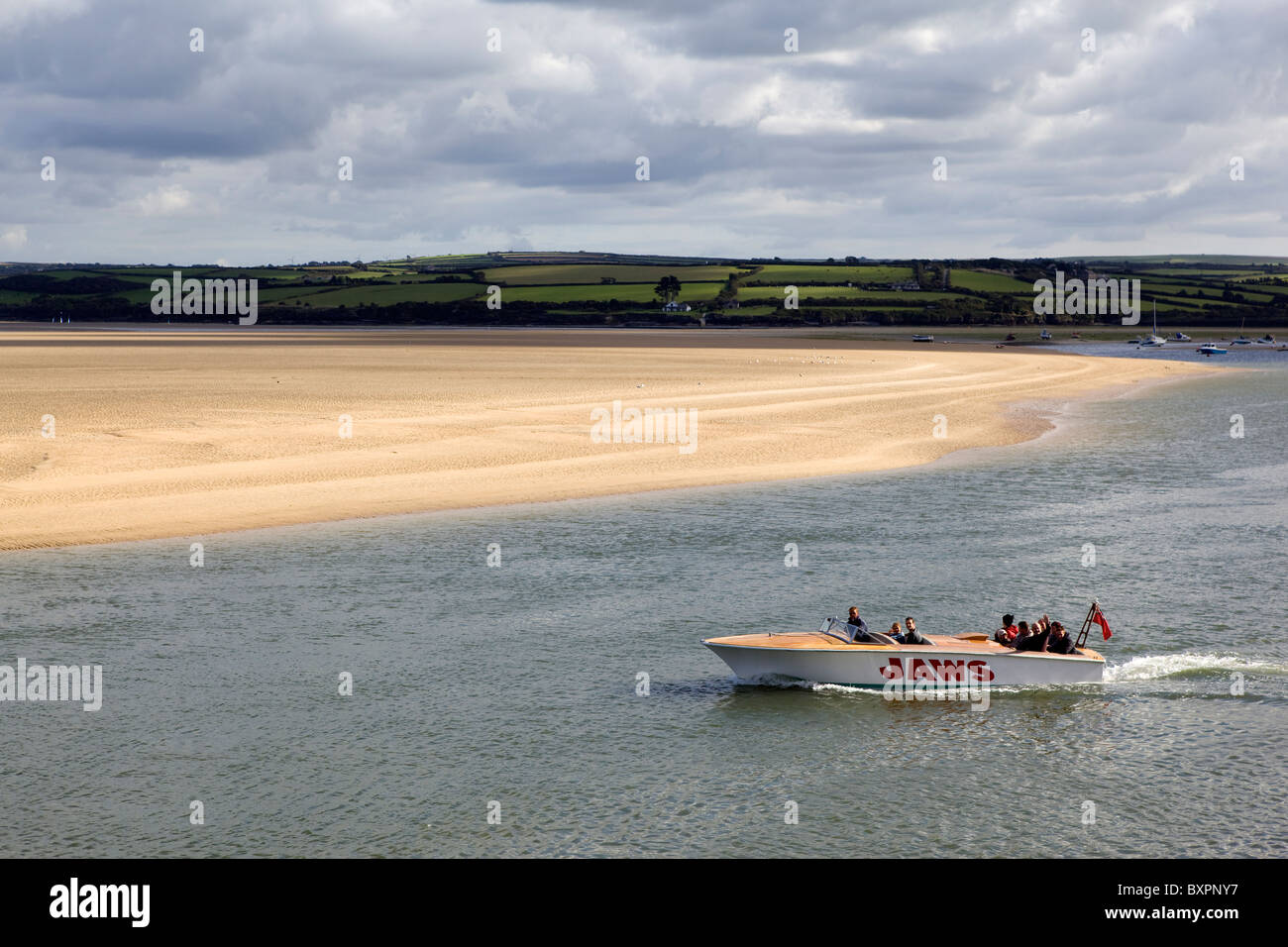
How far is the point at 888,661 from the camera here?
76.9 ft

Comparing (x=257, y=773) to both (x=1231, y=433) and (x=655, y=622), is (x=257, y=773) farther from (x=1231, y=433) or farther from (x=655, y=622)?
(x=1231, y=433)

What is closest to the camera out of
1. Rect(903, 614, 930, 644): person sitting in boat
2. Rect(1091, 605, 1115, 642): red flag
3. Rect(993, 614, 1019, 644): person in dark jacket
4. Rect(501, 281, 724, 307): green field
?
Rect(903, 614, 930, 644): person sitting in boat

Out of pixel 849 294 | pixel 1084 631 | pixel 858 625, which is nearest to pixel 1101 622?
pixel 1084 631

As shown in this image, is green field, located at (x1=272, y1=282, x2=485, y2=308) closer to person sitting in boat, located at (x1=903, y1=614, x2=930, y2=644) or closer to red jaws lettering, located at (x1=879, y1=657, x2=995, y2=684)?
person sitting in boat, located at (x1=903, y1=614, x2=930, y2=644)

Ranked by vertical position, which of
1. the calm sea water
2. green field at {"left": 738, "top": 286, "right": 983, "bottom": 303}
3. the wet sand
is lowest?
the calm sea water

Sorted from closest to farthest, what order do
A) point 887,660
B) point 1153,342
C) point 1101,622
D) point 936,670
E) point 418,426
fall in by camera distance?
point 887,660 < point 936,670 < point 1101,622 < point 418,426 < point 1153,342

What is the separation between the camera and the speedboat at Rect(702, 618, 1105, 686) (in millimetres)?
23453

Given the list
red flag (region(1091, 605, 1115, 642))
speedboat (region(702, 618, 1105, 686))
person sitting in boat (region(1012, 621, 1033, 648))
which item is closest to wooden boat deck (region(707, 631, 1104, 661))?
speedboat (region(702, 618, 1105, 686))

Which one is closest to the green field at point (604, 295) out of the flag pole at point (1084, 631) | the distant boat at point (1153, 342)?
the distant boat at point (1153, 342)

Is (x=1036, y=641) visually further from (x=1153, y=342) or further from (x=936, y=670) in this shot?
(x=1153, y=342)

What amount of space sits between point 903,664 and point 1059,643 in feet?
11.5

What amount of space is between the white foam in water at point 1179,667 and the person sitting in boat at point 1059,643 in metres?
1.24
